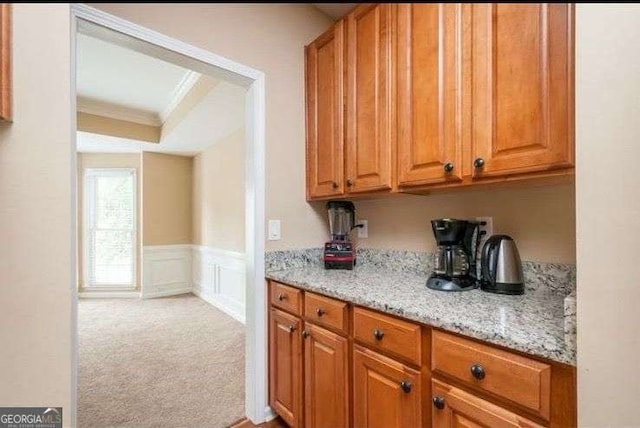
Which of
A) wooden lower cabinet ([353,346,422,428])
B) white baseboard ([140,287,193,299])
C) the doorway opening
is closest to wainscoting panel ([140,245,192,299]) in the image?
white baseboard ([140,287,193,299])

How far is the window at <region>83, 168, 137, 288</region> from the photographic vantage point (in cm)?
479

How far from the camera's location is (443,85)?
1.33 m

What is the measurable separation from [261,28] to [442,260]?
169 cm

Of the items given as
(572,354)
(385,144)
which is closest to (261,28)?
(385,144)

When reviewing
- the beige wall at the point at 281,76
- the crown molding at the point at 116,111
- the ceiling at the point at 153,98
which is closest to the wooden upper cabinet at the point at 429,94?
the beige wall at the point at 281,76

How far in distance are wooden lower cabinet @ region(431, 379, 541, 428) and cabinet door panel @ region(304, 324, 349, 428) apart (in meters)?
0.43

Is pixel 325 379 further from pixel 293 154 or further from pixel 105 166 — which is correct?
pixel 105 166

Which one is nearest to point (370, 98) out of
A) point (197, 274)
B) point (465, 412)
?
point (465, 412)

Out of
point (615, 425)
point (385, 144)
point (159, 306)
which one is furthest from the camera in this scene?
point (159, 306)

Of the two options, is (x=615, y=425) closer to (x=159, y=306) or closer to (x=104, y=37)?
(x=104, y=37)

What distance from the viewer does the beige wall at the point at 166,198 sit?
477 centimetres

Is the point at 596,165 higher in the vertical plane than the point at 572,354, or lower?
higher

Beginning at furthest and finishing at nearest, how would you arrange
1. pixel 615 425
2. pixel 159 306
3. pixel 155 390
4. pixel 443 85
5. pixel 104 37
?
1. pixel 159 306
2. pixel 155 390
3. pixel 104 37
4. pixel 443 85
5. pixel 615 425

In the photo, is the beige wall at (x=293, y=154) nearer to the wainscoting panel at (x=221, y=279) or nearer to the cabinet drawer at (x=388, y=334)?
the cabinet drawer at (x=388, y=334)
